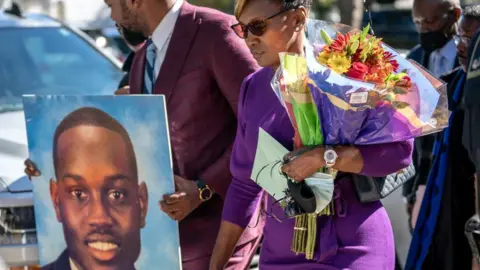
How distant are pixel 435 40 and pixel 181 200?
265 cm

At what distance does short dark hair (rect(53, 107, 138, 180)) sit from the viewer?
3.68 metres

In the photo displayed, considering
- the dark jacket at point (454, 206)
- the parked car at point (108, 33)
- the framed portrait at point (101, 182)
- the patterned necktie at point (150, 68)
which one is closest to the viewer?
the framed portrait at point (101, 182)

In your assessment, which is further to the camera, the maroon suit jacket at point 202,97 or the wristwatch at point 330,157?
the maroon suit jacket at point 202,97

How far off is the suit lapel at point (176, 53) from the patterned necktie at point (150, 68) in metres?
0.11

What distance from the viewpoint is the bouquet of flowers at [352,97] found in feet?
9.29

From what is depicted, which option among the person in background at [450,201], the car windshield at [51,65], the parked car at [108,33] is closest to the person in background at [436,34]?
the person in background at [450,201]

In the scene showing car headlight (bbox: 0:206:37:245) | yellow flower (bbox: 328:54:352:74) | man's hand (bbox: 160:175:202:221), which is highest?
yellow flower (bbox: 328:54:352:74)

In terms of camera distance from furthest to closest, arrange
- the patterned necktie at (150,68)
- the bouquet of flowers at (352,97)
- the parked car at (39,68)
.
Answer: the parked car at (39,68)
the patterned necktie at (150,68)
the bouquet of flowers at (352,97)

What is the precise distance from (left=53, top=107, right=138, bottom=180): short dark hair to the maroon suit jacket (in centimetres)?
23

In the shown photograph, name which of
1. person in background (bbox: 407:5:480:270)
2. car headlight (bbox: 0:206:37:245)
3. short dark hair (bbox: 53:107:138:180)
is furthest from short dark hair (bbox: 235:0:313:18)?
car headlight (bbox: 0:206:37:245)

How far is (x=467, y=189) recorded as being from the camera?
4.36 m

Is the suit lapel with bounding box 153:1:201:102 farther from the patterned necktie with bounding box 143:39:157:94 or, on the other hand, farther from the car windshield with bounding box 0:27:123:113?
the car windshield with bounding box 0:27:123:113

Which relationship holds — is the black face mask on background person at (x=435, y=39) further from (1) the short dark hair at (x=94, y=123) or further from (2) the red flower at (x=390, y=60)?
(2) the red flower at (x=390, y=60)

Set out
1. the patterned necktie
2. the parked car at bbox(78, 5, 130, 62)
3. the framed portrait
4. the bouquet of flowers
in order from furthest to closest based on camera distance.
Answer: the parked car at bbox(78, 5, 130, 62) → the patterned necktie → the framed portrait → the bouquet of flowers
